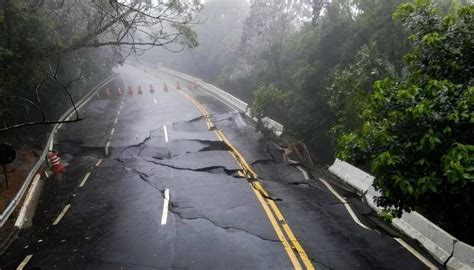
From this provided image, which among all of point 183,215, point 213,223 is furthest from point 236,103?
point 213,223

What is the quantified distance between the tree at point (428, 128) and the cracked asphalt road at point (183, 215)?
1.76m

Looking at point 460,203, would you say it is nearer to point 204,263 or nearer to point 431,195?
point 431,195

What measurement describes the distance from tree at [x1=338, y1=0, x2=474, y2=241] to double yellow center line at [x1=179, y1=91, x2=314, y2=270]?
2.06 meters

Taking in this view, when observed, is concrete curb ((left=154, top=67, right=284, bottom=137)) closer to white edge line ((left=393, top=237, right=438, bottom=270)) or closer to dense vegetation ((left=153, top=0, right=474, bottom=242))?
dense vegetation ((left=153, top=0, right=474, bottom=242))

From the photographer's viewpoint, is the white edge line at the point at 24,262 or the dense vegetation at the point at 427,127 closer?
Answer: the dense vegetation at the point at 427,127

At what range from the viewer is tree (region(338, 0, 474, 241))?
21.3ft

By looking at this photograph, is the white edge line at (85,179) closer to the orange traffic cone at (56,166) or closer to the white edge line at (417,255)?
the orange traffic cone at (56,166)

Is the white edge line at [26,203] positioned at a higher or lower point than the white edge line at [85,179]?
lower

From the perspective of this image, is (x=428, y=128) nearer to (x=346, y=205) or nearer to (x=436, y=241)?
(x=436, y=241)

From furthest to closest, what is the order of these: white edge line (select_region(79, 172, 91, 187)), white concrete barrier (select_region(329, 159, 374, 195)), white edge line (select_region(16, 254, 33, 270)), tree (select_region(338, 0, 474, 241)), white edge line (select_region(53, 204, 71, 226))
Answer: white edge line (select_region(79, 172, 91, 187)) < white concrete barrier (select_region(329, 159, 374, 195)) < white edge line (select_region(53, 204, 71, 226)) < white edge line (select_region(16, 254, 33, 270)) < tree (select_region(338, 0, 474, 241))

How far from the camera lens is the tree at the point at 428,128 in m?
6.50

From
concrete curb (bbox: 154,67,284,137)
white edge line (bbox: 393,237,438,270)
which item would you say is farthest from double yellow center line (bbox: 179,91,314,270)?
concrete curb (bbox: 154,67,284,137)

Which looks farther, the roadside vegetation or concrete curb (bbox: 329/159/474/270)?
concrete curb (bbox: 329/159/474/270)

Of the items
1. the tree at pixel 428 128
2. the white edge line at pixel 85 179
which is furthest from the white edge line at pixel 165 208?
the tree at pixel 428 128
